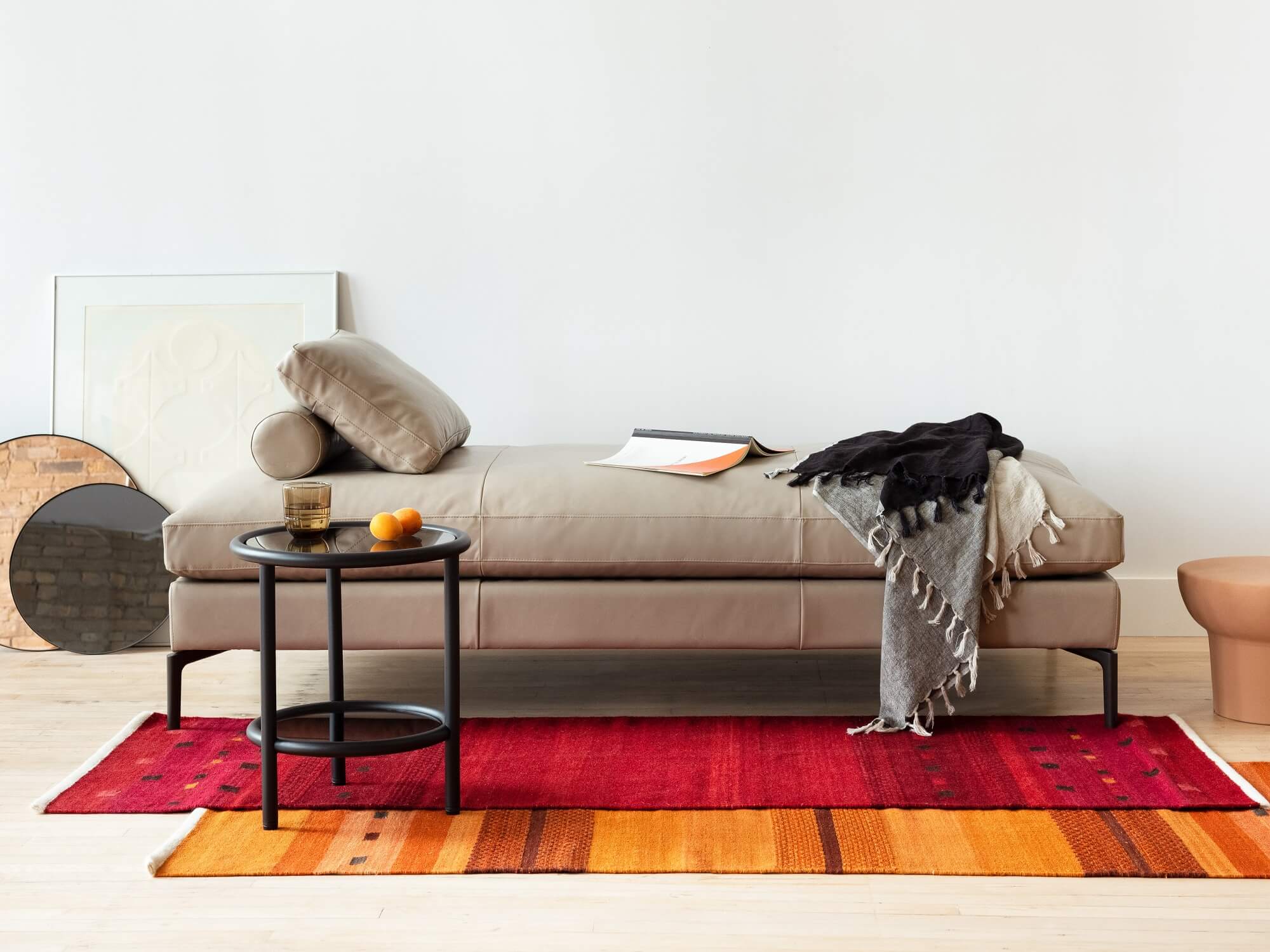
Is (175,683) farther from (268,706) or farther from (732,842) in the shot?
(732,842)

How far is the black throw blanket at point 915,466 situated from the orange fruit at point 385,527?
0.99 meters

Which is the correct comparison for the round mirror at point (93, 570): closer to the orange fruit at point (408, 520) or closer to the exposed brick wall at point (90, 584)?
the exposed brick wall at point (90, 584)

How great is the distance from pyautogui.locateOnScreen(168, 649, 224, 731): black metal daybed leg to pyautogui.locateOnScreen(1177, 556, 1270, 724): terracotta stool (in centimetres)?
225

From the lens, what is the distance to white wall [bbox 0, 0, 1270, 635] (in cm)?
365

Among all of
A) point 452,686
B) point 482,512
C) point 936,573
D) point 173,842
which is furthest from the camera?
point 482,512

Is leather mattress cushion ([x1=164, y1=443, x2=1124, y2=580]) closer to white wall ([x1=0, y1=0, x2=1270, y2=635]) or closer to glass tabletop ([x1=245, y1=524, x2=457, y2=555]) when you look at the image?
glass tabletop ([x1=245, y1=524, x2=457, y2=555])

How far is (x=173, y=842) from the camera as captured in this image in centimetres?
→ 199

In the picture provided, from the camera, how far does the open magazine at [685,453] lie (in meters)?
2.79

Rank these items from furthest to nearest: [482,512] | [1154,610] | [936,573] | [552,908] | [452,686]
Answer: [1154,610], [482,512], [936,573], [452,686], [552,908]

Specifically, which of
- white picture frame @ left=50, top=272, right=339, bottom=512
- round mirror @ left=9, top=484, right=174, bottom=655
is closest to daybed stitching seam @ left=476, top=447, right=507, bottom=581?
white picture frame @ left=50, top=272, right=339, bottom=512

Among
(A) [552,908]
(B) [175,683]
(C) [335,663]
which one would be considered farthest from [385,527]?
(B) [175,683]

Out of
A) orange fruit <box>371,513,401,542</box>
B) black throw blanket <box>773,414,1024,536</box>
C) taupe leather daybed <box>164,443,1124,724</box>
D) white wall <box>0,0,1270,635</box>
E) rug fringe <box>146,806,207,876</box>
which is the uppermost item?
white wall <box>0,0,1270,635</box>

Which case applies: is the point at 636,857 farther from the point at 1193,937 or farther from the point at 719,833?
the point at 1193,937

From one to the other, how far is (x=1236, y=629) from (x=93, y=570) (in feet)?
10.4
